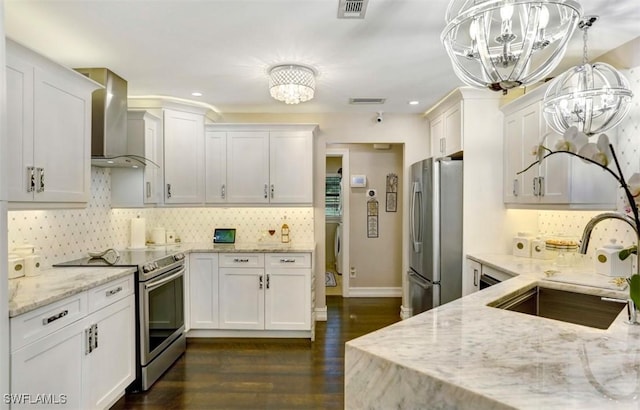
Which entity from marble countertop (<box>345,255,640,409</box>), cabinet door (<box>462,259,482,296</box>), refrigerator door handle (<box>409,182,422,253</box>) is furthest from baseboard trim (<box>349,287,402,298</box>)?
marble countertop (<box>345,255,640,409</box>)

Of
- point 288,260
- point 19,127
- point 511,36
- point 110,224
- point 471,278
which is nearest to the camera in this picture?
point 511,36

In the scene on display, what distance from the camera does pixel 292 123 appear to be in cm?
405

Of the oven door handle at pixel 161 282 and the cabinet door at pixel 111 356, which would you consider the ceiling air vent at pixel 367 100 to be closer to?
the oven door handle at pixel 161 282

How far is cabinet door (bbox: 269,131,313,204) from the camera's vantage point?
12.9 feet

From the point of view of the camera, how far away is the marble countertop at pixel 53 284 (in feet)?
5.68

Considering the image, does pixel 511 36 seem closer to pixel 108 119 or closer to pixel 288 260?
pixel 288 260

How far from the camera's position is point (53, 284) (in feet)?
6.91

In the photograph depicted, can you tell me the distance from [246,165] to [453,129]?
7.54 feet

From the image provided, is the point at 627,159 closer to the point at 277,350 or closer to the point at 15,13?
the point at 277,350

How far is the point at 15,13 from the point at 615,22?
3636mm

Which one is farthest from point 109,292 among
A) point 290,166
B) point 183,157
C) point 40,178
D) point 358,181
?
point 358,181

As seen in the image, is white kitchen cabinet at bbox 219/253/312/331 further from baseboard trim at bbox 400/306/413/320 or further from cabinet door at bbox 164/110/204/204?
baseboard trim at bbox 400/306/413/320

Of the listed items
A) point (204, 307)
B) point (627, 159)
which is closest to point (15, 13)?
point (204, 307)

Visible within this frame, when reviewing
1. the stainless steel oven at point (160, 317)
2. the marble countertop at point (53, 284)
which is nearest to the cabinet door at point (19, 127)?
the marble countertop at point (53, 284)
